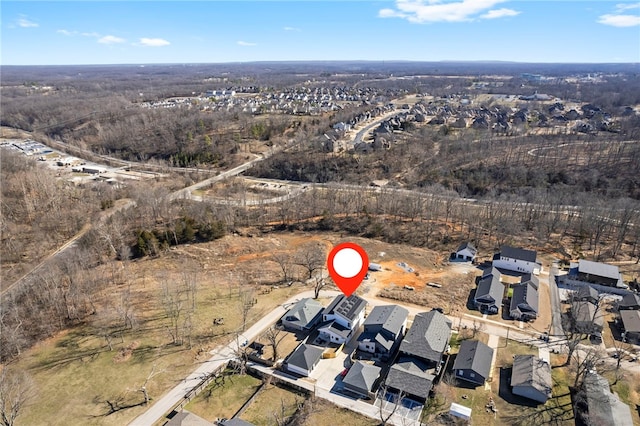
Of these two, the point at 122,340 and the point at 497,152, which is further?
the point at 497,152

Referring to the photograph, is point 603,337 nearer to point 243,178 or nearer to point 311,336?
point 311,336

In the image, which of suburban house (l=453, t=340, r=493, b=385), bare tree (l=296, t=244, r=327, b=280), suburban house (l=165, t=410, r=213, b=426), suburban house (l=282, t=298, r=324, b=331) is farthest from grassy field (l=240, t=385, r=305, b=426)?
bare tree (l=296, t=244, r=327, b=280)

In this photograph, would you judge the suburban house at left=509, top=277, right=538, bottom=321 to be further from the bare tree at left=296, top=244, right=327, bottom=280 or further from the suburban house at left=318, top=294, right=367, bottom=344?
the bare tree at left=296, top=244, right=327, bottom=280

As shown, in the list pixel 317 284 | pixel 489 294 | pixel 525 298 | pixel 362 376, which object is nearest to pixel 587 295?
pixel 525 298

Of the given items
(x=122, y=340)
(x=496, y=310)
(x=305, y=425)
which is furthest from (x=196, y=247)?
(x=496, y=310)

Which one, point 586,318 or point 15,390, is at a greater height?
point 586,318

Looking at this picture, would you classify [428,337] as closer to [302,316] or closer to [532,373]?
[532,373]
